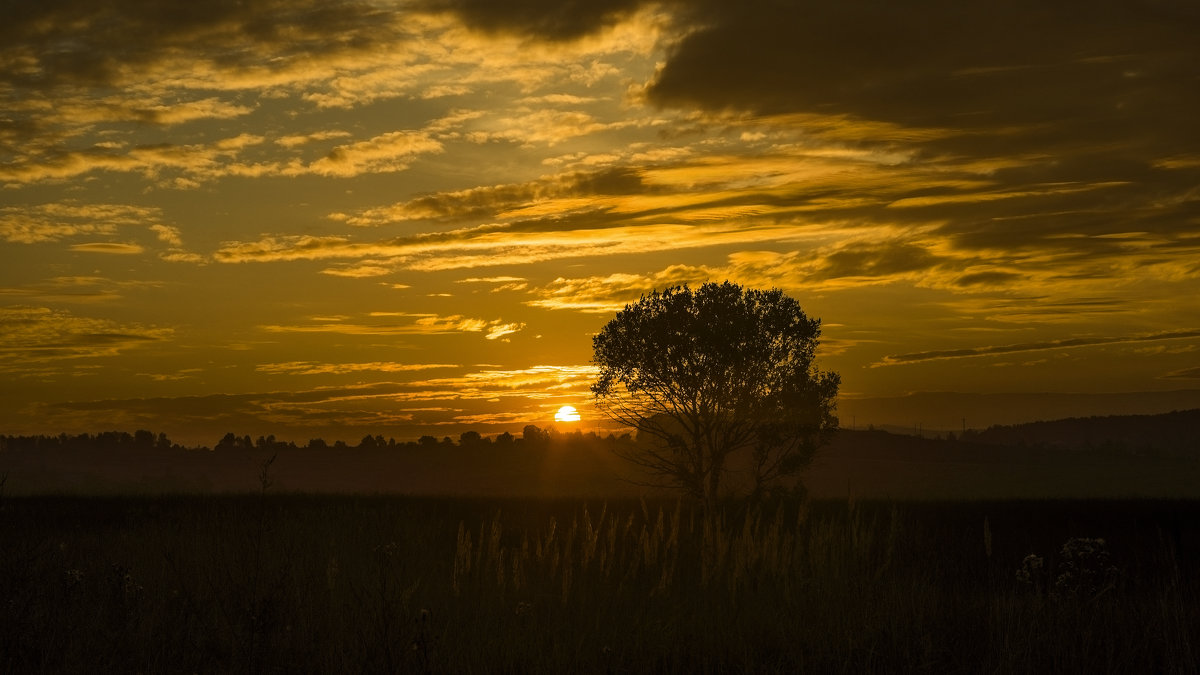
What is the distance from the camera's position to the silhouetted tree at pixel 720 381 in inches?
1524

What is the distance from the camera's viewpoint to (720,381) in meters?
39.0

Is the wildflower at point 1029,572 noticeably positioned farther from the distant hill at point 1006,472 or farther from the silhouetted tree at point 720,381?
the distant hill at point 1006,472

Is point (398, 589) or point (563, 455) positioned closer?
point (398, 589)

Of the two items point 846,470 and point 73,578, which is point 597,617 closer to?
point 73,578

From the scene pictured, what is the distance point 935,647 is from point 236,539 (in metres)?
13.8

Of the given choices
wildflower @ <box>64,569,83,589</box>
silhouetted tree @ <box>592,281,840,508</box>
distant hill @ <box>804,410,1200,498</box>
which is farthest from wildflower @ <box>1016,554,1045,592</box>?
distant hill @ <box>804,410,1200,498</box>

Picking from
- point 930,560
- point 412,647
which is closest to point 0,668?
point 412,647

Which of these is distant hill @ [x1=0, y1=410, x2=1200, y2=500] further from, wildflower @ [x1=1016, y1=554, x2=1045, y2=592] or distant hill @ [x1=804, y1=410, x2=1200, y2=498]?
wildflower @ [x1=1016, y1=554, x2=1045, y2=592]

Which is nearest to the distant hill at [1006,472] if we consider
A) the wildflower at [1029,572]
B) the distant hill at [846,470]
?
the distant hill at [846,470]

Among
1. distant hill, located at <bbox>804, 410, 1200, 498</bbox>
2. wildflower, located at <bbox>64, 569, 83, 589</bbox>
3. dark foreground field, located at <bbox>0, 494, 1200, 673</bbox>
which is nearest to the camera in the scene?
dark foreground field, located at <bbox>0, 494, 1200, 673</bbox>

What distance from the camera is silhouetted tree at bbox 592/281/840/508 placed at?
1524 inches

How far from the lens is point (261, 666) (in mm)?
9305

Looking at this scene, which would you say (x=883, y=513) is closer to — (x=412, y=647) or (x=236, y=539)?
(x=236, y=539)

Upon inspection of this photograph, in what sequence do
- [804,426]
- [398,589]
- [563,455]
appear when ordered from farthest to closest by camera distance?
[563,455] → [804,426] → [398,589]
